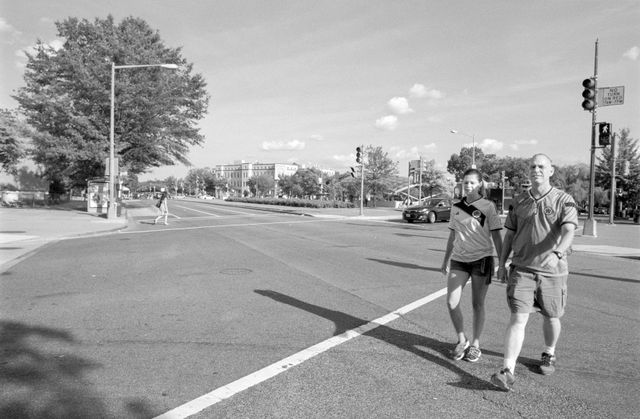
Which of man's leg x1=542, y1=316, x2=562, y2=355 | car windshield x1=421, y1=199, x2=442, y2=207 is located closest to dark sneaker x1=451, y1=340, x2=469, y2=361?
man's leg x1=542, y1=316, x2=562, y2=355

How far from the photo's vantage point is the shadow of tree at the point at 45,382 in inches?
127

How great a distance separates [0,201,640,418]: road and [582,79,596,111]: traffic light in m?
8.44

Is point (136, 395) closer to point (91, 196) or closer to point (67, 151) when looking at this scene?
point (67, 151)

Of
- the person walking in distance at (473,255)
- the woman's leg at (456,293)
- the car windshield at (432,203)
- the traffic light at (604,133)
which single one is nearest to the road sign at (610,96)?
the traffic light at (604,133)

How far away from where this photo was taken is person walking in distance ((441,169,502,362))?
14.2 feet

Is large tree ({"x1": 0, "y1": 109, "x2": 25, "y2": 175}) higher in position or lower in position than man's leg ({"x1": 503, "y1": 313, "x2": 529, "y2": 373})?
higher

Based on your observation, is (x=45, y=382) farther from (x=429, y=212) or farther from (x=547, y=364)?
(x=429, y=212)

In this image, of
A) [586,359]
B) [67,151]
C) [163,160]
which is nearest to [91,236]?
[67,151]

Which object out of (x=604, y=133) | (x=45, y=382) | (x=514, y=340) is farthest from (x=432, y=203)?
(x=45, y=382)

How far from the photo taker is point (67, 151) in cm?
2802

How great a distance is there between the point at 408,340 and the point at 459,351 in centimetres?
67

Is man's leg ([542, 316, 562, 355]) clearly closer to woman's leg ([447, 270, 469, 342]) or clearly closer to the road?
the road

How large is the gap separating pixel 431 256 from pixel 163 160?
92.5 feet

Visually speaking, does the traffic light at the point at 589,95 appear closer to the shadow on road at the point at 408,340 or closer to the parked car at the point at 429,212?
the parked car at the point at 429,212
